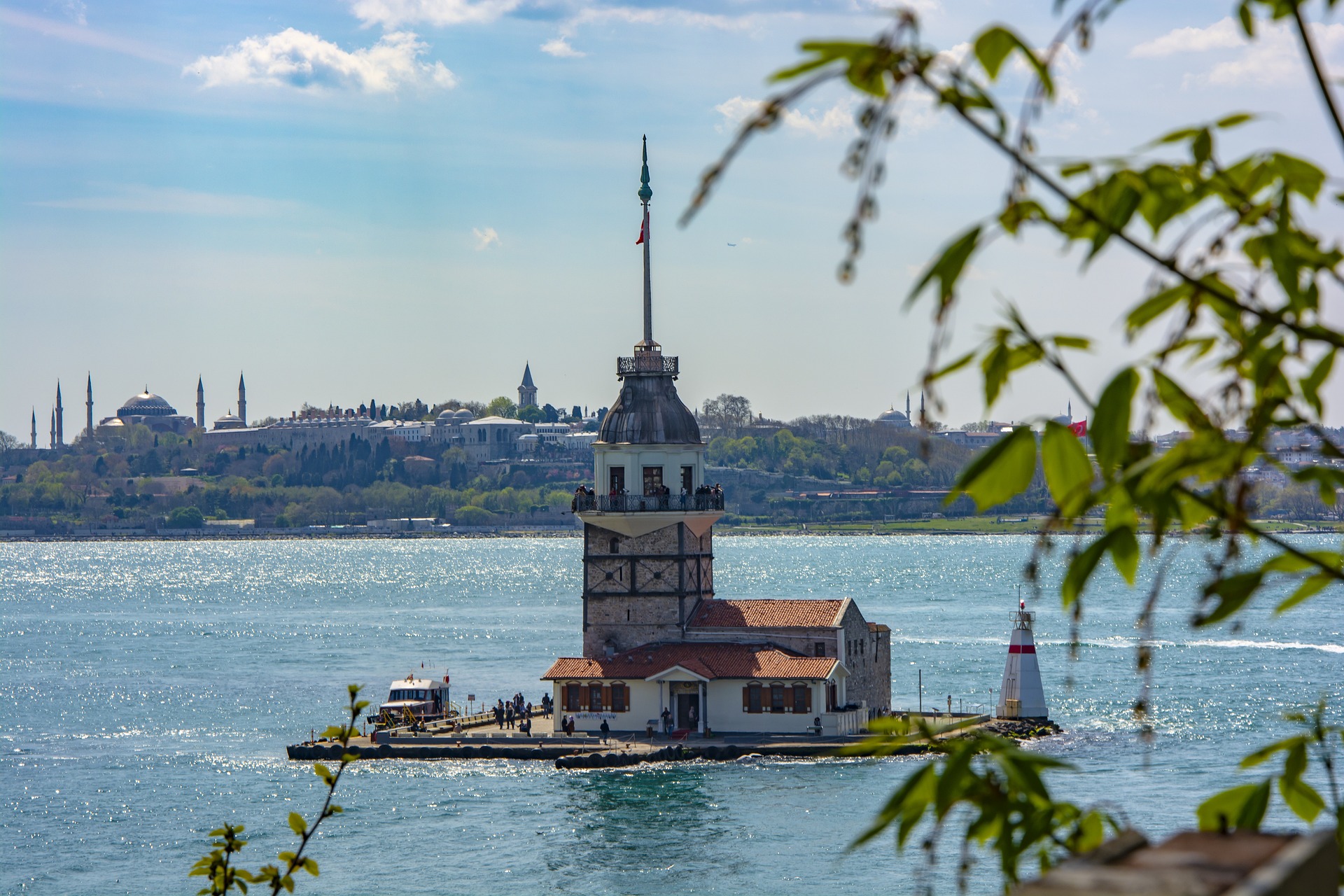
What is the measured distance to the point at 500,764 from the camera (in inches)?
1577

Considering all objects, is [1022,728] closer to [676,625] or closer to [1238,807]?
[676,625]

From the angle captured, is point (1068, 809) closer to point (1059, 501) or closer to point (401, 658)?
point (1059, 501)

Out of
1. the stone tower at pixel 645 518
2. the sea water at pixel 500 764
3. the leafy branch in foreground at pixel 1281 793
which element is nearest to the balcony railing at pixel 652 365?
the stone tower at pixel 645 518

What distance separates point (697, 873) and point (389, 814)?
28.5ft

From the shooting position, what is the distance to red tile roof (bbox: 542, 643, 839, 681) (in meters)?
38.9

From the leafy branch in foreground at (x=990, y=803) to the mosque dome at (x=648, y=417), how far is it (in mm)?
38145

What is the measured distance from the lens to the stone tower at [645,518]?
135ft

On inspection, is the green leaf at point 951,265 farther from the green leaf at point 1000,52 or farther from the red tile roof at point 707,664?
the red tile roof at point 707,664

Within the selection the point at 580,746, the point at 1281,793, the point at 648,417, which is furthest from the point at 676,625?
the point at 1281,793

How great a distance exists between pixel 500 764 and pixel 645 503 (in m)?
6.68

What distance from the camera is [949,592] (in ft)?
399

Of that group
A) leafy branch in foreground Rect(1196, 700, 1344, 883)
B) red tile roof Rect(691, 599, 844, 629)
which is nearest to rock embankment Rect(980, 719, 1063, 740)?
red tile roof Rect(691, 599, 844, 629)

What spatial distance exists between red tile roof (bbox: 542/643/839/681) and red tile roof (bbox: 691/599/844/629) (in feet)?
2.16

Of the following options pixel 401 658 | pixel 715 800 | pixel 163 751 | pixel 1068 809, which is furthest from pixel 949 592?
pixel 1068 809
